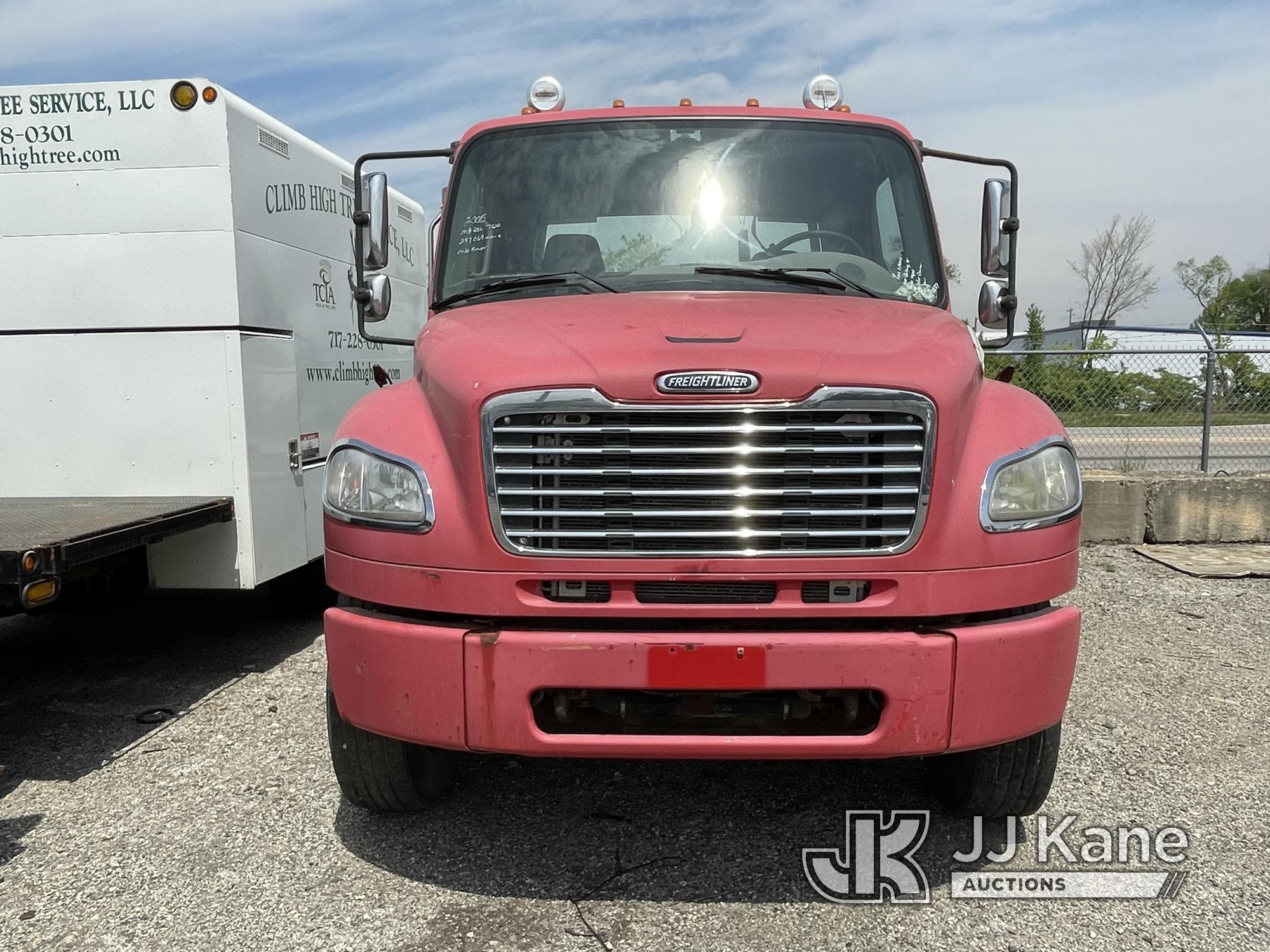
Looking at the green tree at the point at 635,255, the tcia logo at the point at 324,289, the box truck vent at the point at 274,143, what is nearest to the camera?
the green tree at the point at 635,255

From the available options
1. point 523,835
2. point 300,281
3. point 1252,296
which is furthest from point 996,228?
point 1252,296

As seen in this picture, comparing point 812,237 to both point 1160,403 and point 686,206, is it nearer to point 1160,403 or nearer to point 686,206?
point 686,206

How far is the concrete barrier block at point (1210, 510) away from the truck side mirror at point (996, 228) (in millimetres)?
5261

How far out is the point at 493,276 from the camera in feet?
13.2

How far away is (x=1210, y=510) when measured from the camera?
8.66 metres

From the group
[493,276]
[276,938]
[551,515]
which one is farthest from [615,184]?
[276,938]

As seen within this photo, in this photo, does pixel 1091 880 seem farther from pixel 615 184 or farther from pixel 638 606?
pixel 615 184

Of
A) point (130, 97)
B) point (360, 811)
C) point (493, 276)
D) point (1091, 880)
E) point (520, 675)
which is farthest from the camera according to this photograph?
point (130, 97)

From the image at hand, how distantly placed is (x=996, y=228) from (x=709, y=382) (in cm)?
211

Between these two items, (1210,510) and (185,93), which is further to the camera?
(1210,510)

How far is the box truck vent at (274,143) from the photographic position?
504cm

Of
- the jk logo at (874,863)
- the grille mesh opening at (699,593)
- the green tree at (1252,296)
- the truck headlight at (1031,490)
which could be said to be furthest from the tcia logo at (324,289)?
the green tree at (1252,296)

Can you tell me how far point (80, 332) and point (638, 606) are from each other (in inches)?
131

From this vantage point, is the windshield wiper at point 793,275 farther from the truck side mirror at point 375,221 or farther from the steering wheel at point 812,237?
the truck side mirror at point 375,221
